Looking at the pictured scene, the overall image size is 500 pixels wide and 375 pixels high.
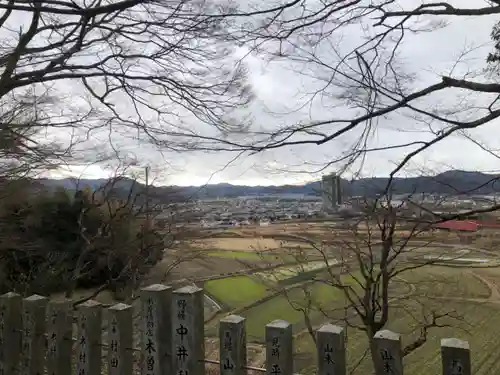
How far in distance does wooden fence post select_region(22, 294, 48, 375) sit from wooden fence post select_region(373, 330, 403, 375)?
223 centimetres

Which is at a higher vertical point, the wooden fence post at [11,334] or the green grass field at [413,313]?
the wooden fence post at [11,334]

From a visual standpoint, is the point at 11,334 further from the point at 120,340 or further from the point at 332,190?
the point at 332,190

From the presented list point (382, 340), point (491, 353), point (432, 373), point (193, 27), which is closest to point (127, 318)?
point (382, 340)

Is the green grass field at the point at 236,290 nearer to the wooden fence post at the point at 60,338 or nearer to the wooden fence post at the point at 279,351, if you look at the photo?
the wooden fence post at the point at 60,338

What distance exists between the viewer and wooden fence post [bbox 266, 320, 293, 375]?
6.68ft

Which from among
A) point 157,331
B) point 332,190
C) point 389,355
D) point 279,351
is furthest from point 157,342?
point 332,190

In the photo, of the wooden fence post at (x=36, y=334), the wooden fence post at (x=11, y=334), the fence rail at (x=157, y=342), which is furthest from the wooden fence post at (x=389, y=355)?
the wooden fence post at (x=11, y=334)

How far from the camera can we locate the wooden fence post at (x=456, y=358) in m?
1.65

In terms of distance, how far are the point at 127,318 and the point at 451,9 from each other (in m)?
2.63

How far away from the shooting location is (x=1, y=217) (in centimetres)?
584

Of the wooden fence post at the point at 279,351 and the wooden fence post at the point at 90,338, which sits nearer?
the wooden fence post at the point at 279,351

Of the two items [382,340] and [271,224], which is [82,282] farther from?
[382,340]

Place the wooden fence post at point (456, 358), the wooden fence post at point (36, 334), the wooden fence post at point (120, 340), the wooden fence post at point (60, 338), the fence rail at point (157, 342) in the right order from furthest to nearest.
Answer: the wooden fence post at point (36, 334) → the wooden fence post at point (60, 338) → the wooden fence post at point (120, 340) → the fence rail at point (157, 342) → the wooden fence post at point (456, 358)

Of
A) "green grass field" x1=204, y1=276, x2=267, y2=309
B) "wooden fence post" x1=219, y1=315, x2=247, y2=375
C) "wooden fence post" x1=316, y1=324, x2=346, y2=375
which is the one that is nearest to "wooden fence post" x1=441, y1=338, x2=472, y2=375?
"wooden fence post" x1=316, y1=324, x2=346, y2=375
